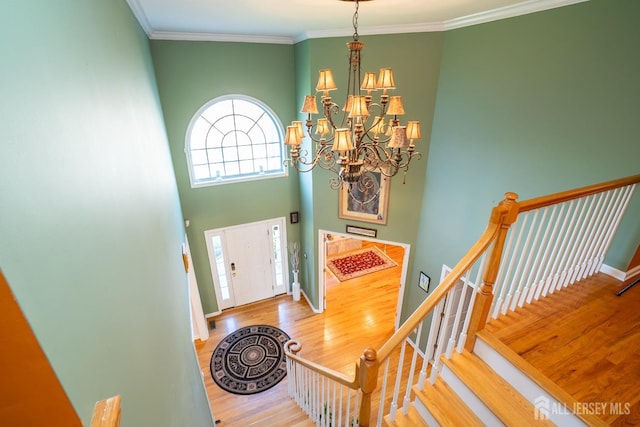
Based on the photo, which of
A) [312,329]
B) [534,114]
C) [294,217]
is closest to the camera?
[534,114]

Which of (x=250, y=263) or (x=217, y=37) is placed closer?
(x=217, y=37)

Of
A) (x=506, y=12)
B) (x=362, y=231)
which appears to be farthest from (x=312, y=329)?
(x=506, y=12)

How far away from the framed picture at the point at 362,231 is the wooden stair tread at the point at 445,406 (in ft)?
9.98

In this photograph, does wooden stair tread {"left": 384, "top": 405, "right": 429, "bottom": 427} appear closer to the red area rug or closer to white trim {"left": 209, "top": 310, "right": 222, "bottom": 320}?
white trim {"left": 209, "top": 310, "right": 222, "bottom": 320}

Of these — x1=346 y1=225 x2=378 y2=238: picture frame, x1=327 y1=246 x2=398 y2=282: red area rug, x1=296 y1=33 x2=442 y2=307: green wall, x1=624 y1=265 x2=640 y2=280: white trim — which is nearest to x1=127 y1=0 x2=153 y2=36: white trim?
x1=296 y1=33 x2=442 y2=307: green wall

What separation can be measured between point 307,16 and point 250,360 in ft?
16.8

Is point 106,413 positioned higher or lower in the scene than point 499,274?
higher

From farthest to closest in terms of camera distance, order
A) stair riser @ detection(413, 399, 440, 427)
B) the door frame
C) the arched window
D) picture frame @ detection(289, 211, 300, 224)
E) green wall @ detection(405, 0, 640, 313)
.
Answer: picture frame @ detection(289, 211, 300, 224), the door frame, the arched window, green wall @ detection(405, 0, 640, 313), stair riser @ detection(413, 399, 440, 427)

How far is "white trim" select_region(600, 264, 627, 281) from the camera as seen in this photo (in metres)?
2.63

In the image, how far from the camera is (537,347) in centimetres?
199

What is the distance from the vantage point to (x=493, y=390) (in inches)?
72.1

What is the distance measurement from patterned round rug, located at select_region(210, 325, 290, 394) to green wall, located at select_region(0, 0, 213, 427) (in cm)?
289

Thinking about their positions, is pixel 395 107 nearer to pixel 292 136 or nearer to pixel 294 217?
pixel 292 136

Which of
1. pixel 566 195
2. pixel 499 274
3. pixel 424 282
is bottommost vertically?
pixel 424 282
